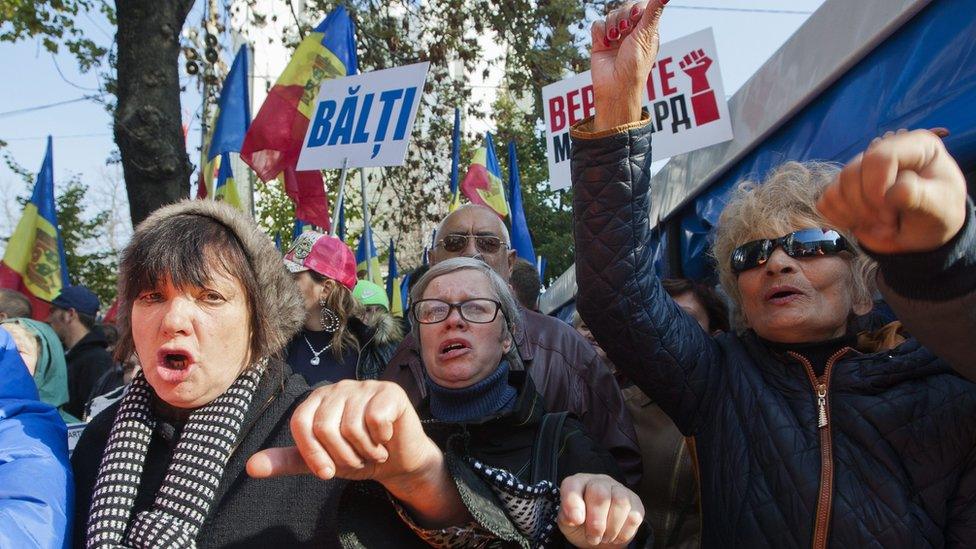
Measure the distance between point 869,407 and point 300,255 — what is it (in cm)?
270

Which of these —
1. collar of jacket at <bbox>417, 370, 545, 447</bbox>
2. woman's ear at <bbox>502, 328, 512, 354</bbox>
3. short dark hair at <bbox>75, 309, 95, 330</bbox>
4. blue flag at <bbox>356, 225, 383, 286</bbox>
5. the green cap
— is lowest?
collar of jacket at <bbox>417, 370, 545, 447</bbox>

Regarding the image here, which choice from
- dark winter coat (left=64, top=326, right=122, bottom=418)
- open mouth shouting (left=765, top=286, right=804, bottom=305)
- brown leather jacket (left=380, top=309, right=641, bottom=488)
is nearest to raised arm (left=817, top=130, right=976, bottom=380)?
open mouth shouting (left=765, top=286, right=804, bottom=305)

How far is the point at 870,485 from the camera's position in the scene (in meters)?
1.46

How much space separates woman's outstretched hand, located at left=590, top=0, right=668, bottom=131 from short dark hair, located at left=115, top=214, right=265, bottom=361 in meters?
0.82

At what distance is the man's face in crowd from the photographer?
3.50 metres

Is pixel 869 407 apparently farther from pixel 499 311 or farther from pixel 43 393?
pixel 43 393

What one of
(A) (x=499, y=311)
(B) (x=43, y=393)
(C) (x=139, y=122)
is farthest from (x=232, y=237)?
(C) (x=139, y=122)

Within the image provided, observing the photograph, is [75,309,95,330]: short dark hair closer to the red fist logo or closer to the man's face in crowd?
the man's face in crowd

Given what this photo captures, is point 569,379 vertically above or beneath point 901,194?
beneath

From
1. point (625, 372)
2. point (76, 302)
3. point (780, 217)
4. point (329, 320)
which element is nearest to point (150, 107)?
point (76, 302)

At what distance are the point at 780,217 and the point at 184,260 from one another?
52.6 inches

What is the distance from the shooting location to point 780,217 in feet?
5.90

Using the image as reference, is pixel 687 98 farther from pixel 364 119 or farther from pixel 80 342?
pixel 80 342

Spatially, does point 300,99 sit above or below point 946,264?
above
